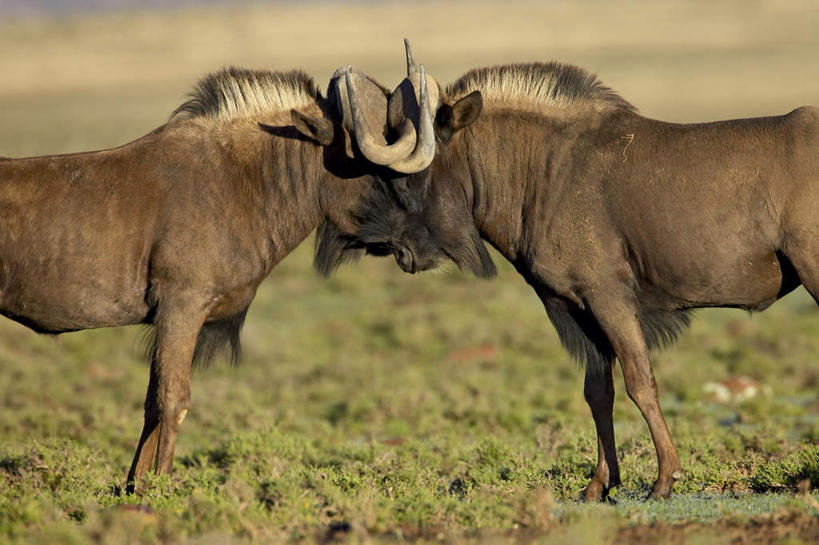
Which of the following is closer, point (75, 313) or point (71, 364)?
point (75, 313)

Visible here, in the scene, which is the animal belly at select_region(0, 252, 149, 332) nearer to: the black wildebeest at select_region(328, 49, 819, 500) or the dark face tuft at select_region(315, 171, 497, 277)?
the dark face tuft at select_region(315, 171, 497, 277)

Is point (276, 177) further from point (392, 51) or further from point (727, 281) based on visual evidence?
point (392, 51)

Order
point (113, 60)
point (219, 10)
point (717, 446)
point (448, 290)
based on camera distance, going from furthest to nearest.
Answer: point (219, 10) < point (113, 60) < point (448, 290) < point (717, 446)

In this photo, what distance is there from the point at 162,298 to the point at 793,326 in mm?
12727

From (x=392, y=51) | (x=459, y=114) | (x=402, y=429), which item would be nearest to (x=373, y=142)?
(x=459, y=114)

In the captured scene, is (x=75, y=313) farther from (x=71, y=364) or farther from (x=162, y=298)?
(x=71, y=364)

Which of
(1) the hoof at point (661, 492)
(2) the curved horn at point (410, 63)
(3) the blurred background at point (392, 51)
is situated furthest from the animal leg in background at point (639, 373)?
(3) the blurred background at point (392, 51)

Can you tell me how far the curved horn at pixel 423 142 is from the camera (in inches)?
324

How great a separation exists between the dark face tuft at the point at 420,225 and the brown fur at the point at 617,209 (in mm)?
17

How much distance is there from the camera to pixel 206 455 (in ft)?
35.4

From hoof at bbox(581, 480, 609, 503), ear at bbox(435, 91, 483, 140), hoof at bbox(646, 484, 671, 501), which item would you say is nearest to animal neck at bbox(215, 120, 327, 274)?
ear at bbox(435, 91, 483, 140)

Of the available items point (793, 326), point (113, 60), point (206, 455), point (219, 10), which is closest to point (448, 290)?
point (793, 326)

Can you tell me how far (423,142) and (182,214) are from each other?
1.87 m

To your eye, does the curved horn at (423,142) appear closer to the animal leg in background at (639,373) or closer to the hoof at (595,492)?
the animal leg in background at (639,373)
